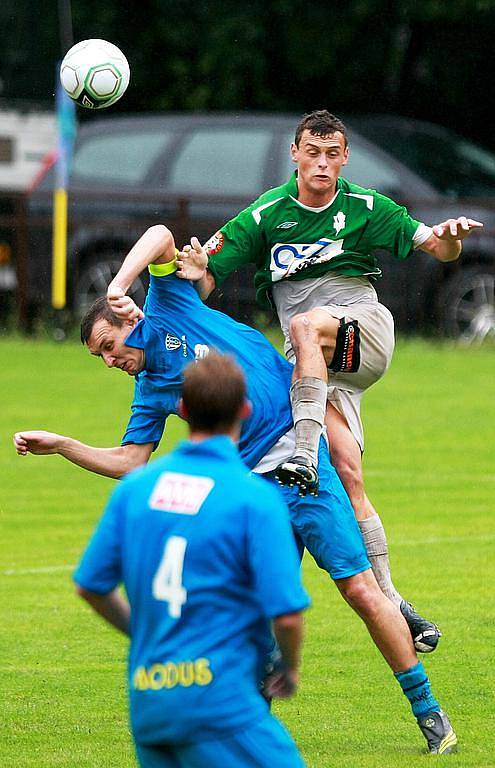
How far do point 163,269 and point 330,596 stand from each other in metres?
3.18

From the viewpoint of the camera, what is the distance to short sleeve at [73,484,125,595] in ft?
13.0

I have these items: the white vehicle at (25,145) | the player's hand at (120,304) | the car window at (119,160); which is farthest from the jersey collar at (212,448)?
the white vehicle at (25,145)

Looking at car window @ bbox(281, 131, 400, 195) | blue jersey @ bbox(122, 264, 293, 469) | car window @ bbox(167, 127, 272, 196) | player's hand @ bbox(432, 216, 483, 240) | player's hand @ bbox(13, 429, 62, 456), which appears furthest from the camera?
car window @ bbox(167, 127, 272, 196)

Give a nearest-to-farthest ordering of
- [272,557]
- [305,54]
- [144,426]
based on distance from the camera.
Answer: [272,557] < [144,426] < [305,54]

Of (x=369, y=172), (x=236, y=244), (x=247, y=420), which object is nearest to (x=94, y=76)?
(x=236, y=244)

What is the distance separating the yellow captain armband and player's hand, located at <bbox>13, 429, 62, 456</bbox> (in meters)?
0.82

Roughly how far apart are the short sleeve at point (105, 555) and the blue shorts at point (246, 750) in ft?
1.47

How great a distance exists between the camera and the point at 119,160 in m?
18.9

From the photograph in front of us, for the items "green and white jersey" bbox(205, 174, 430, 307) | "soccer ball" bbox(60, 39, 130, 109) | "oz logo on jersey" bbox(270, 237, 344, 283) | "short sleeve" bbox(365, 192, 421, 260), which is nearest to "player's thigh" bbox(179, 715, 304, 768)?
"green and white jersey" bbox(205, 174, 430, 307)

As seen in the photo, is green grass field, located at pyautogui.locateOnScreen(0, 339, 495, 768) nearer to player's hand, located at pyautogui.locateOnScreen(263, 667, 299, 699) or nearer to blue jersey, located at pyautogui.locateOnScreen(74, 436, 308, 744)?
player's hand, located at pyautogui.locateOnScreen(263, 667, 299, 699)

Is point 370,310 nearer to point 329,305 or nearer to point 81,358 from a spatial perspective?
point 329,305

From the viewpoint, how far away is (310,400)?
621cm

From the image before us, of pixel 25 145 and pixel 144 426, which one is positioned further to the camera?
pixel 25 145

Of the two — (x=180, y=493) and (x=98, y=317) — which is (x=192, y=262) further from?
(x=180, y=493)
